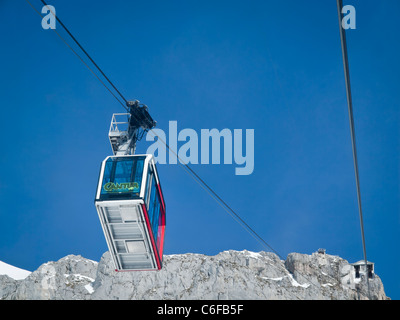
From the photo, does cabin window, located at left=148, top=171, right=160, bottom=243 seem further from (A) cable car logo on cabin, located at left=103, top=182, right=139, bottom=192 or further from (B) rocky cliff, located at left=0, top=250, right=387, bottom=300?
(B) rocky cliff, located at left=0, top=250, right=387, bottom=300

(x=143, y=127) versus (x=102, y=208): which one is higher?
(x=143, y=127)

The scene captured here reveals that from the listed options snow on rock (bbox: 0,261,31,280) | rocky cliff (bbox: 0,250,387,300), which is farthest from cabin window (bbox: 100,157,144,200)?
snow on rock (bbox: 0,261,31,280)

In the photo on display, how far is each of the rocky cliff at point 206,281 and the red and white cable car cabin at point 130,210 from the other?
9518 cm

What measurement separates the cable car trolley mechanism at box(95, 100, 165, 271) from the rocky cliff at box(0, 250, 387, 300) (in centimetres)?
9502

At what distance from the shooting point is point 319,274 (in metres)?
117

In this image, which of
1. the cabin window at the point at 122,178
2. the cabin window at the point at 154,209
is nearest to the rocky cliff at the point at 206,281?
the cabin window at the point at 154,209

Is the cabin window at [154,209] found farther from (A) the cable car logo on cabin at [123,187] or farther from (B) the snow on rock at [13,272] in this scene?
(B) the snow on rock at [13,272]

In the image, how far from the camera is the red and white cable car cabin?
61.9 ft

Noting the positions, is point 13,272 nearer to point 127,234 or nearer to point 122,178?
point 127,234

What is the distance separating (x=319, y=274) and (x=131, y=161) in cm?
11431

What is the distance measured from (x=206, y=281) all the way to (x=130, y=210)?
339ft
